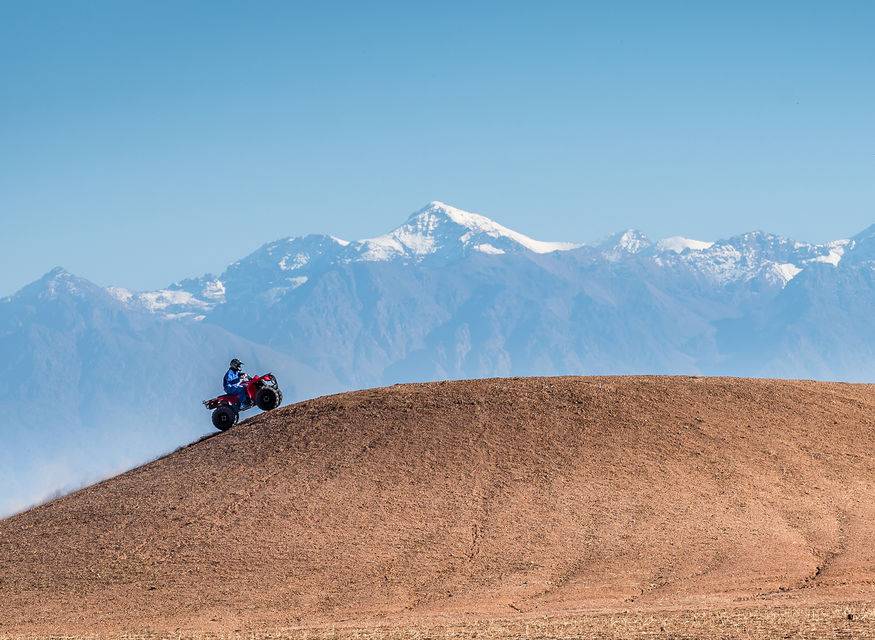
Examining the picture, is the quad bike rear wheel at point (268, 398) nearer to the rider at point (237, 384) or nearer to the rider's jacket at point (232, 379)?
the rider at point (237, 384)

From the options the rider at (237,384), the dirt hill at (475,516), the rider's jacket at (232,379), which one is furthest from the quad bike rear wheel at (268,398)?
the rider's jacket at (232,379)

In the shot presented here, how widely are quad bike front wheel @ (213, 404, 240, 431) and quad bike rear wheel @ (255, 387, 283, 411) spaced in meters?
1.19

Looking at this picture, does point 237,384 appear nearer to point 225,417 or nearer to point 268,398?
point 268,398

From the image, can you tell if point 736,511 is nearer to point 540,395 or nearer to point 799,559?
point 799,559

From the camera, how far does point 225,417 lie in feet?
176

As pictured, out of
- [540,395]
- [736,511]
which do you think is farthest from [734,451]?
[540,395]

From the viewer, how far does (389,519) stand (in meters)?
42.4

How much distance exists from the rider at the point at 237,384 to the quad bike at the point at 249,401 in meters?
0.11

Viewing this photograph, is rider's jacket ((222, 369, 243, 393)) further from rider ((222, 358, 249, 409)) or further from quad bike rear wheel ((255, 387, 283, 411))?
quad bike rear wheel ((255, 387, 283, 411))

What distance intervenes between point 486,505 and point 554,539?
11.7ft

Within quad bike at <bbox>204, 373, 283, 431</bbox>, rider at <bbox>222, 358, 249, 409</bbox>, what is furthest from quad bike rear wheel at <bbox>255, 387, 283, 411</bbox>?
rider at <bbox>222, 358, 249, 409</bbox>

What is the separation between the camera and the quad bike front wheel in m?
53.4

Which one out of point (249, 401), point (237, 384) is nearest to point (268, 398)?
point (249, 401)

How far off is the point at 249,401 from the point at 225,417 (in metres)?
1.32
